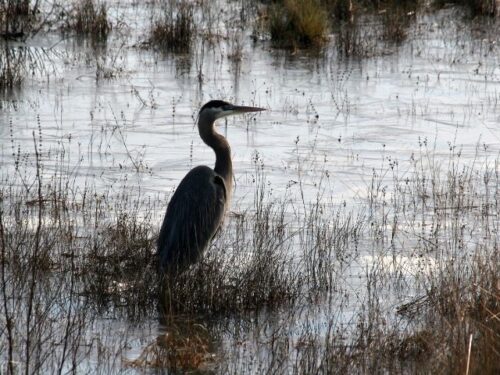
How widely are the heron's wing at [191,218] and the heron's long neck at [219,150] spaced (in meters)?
0.47

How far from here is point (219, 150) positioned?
8.02 m

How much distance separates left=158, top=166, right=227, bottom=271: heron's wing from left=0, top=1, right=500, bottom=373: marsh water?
1.96 feet

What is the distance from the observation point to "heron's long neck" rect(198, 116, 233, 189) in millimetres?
7977

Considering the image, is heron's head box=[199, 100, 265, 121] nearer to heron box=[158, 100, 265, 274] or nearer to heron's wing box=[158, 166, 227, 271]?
heron box=[158, 100, 265, 274]

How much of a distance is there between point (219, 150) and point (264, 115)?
12.6 feet

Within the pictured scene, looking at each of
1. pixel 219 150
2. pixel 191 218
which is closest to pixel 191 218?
pixel 191 218

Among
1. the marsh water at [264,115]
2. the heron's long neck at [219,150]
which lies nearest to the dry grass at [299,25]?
the marsh water at [264,115]

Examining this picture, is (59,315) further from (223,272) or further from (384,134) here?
(384,134)

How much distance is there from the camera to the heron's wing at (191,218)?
6816 millimetres

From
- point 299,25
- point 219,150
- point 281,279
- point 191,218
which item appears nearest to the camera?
point 281,279

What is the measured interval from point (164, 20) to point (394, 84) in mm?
3884

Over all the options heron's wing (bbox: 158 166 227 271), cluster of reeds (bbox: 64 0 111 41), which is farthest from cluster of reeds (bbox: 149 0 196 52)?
heron's wing (bbox: 158 166 227 271)

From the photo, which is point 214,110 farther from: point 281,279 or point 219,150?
point 281,279

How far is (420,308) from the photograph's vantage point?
20.8 feet
